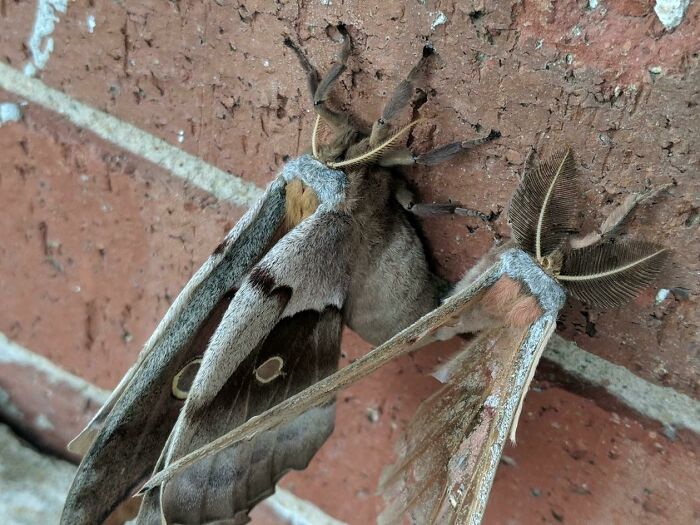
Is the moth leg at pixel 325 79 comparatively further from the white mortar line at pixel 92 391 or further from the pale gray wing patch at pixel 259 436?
the white mortar line at pixel 92 391

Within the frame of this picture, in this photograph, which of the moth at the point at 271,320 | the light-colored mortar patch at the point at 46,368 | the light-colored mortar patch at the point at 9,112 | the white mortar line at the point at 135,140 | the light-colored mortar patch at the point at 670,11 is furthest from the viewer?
the light-colored mortar patch at the point at 46,368

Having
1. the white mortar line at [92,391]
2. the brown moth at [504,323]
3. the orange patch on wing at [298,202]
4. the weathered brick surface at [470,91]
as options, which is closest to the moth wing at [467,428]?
the brown moth at [504,323]

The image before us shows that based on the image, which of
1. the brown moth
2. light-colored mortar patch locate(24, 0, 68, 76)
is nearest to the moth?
A: the brown moth

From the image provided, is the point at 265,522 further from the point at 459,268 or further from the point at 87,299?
the point at 459,268

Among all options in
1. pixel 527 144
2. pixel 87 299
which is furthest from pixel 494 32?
pixel 87 299

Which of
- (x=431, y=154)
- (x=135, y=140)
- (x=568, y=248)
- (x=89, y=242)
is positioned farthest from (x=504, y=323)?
(x=89, y=242)

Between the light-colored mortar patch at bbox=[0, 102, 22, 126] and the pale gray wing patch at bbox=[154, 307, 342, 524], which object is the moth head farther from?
the light-colored mortar patch at bbox=[0, 102, 22, 126]

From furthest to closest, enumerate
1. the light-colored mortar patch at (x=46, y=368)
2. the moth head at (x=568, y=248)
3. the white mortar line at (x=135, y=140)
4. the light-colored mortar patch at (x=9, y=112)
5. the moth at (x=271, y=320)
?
the light-colored mortar patch at (x=46, y=368), the light-colored mortar patch at (x=9, y=112), the white mortar line at (x=135, y=140), the moth at (x=271, y=320), the moth head at (x=568, y=248)

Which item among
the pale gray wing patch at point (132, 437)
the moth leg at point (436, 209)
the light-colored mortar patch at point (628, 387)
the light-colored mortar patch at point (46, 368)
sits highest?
the moth leg at point (436, 209)

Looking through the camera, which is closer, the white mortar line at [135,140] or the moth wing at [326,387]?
the moth wing at [326,387]
